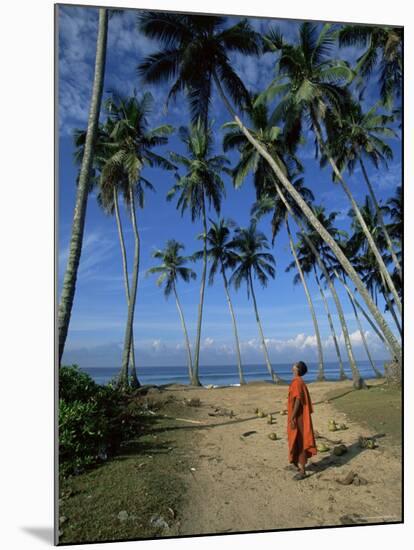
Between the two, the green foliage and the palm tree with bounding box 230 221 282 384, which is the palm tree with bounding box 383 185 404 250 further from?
the green foliage

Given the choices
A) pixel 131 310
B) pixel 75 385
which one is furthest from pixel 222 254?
pixel 75 385

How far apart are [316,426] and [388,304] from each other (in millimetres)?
1648

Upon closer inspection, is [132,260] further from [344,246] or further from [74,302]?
[344,246]

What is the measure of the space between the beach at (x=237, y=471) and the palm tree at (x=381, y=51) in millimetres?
3368

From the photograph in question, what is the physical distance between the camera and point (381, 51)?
5242mm

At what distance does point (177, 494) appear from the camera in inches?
161

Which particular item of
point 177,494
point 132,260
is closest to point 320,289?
point 132,260

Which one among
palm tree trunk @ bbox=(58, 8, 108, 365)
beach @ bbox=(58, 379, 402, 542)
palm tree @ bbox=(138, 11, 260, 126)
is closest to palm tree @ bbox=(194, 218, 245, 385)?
beach @ bbox=(58, 379, 402, 542)

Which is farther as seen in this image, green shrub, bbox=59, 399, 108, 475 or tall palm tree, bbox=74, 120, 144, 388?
tall palm tree, bbox=74, 120, 144, 388

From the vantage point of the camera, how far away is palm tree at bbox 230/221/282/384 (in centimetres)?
500

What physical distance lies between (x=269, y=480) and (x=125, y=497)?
4.41 ft

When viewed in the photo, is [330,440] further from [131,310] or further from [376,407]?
[131,310]

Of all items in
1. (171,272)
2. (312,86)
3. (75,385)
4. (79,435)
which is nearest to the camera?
(79,435)

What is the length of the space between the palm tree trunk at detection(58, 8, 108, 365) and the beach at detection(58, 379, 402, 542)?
1.36 metres
